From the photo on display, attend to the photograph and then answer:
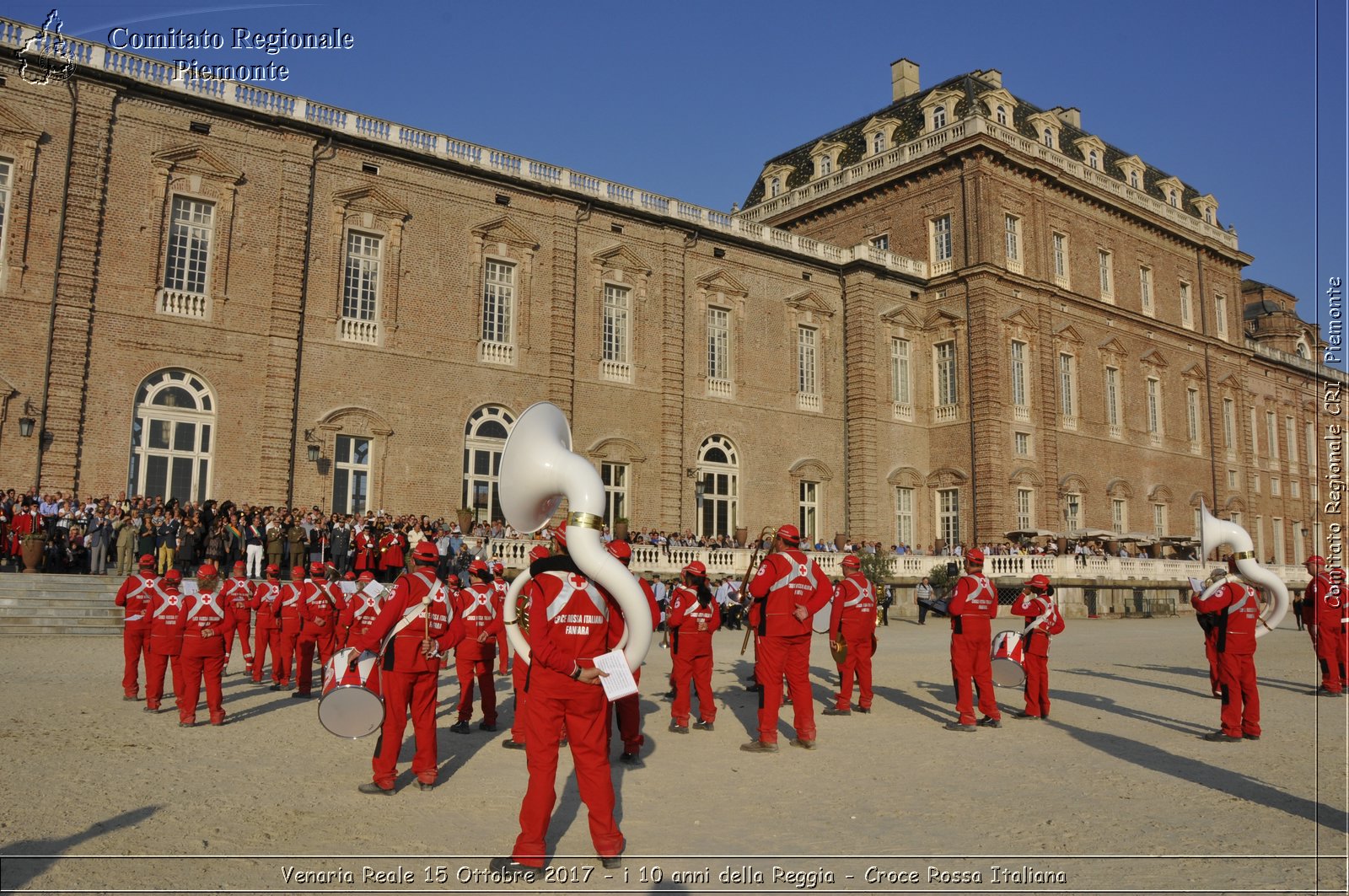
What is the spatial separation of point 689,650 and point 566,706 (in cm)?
491

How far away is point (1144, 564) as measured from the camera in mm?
37094

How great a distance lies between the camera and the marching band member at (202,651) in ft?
35.1

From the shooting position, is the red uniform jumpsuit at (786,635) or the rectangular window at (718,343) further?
the rectangular window at (718,343)

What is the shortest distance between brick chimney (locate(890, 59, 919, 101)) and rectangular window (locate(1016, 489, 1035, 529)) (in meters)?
20.4

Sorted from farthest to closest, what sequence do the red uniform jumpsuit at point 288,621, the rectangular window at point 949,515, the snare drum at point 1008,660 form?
1. the rectangular window at point 949,515
2. the red uniform jumpsuit at point 288,621
3. the snare drum at point 1008,660

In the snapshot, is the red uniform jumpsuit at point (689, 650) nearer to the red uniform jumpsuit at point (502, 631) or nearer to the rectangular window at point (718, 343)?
the red uniform jumpsuit at point (502, 631)

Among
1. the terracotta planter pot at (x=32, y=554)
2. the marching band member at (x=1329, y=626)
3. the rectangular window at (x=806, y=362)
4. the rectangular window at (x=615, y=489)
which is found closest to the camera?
the marching band member at (x=1329, y=626)

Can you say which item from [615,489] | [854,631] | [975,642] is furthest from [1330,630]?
[615,489]

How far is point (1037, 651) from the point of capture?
1226 cm

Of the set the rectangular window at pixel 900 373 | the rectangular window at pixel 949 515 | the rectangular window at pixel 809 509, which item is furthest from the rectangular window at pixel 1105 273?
the rectangular window at pixel 809 509

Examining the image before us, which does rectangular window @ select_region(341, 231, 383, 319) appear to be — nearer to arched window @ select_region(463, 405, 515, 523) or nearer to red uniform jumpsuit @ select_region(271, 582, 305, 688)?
arched window @ select_region(463, 405, 515, 523)

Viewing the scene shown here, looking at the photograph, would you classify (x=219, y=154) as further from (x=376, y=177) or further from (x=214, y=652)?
(x=214, y=652)

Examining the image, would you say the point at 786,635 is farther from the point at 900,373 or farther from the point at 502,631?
the point at 900,373

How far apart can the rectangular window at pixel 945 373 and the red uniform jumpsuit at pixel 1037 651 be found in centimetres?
2777
